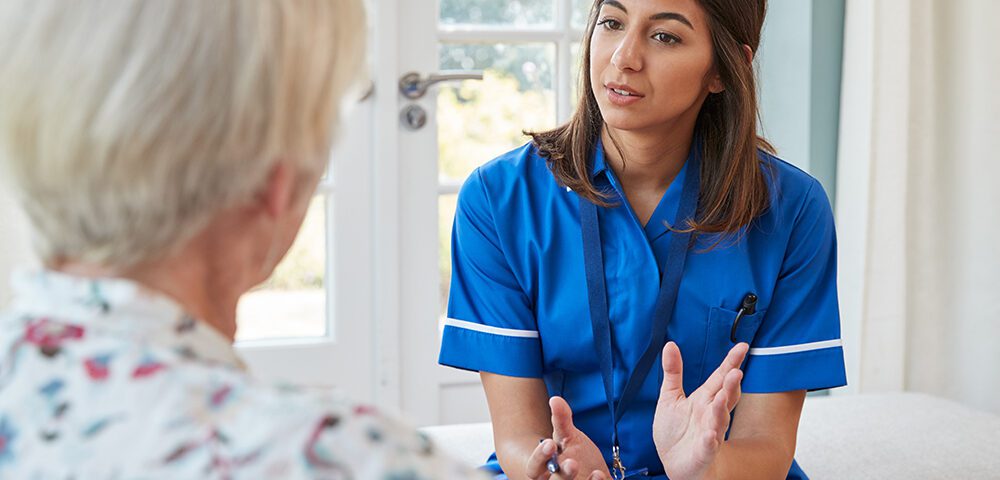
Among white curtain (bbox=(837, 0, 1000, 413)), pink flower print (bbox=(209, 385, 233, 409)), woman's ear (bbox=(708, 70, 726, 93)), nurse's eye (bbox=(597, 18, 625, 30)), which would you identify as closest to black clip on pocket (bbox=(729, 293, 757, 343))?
woman's ear (bbox=(708, 70, 726, 93))

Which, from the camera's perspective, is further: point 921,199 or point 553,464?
point 921,199

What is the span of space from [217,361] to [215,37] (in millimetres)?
217

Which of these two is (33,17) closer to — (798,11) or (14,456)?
(14,456)

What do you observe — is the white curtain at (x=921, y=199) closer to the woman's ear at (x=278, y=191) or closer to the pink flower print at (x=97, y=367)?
the woman's ear at (x=278, y=191)

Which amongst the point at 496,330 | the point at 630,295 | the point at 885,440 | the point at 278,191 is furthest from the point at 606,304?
the point at 278,191

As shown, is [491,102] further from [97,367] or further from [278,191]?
[97,367]

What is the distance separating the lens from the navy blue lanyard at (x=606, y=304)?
1673 mm

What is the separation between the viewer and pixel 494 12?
3021 mm

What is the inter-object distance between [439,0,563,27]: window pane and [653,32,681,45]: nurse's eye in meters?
1.37

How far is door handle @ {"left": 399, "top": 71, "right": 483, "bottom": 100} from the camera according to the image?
295cm

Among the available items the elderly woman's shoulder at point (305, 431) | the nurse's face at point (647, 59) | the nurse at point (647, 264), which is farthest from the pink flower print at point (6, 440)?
the nurse's face at point (647, 59)

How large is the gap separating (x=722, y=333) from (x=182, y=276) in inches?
40.8

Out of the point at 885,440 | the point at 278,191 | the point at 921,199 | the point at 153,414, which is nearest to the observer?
the point at 153,414

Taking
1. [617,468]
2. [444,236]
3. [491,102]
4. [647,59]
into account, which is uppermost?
[647,59]
